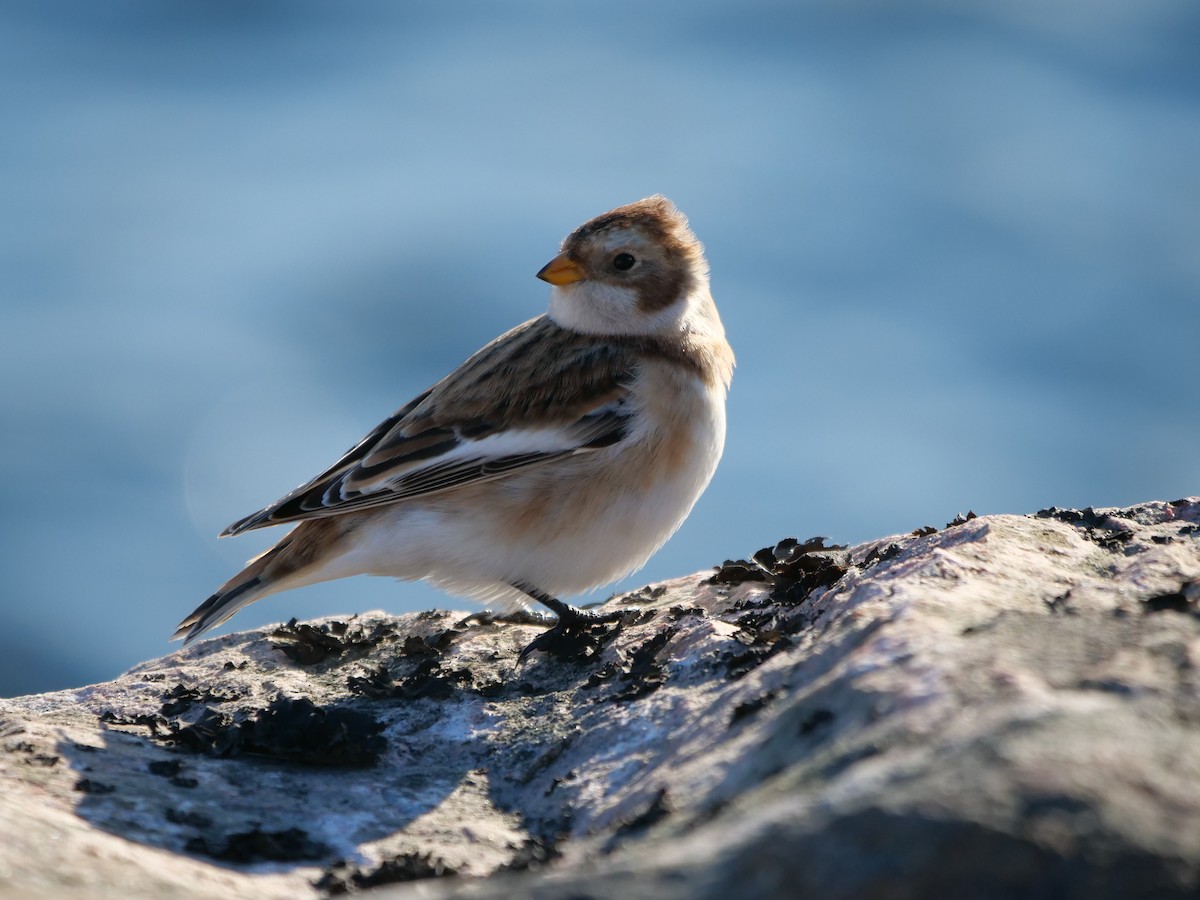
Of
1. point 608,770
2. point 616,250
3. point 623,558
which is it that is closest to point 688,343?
point 616,250

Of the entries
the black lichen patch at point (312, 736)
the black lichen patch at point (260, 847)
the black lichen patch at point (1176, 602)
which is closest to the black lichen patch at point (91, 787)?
the black lichen patch at point (260, 847)

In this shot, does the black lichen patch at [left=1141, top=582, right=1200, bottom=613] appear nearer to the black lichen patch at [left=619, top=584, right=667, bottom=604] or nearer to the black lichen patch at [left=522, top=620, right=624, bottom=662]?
the black lichen patch at [left=522, top=620, right=624, bottom=662]

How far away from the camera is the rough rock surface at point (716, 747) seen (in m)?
1.44

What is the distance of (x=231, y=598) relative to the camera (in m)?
4.27

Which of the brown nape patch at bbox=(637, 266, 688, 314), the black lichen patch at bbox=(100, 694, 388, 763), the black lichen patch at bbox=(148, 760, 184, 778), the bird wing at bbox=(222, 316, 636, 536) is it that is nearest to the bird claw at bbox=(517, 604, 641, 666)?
the black lichen patch at bbox=(100, 694, 388, 763)

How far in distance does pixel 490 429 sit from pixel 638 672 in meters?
1.75

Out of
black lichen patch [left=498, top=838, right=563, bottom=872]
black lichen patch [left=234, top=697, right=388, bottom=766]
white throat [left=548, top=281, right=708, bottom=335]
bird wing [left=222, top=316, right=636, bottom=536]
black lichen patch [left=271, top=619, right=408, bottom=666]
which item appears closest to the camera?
black lichen patch [left=498, top=838, right=563, bottom=872]

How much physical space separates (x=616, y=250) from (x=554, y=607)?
1557 millimetres

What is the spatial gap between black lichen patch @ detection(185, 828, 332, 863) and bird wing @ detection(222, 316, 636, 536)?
2049 mm

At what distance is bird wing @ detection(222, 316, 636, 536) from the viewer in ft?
14.4

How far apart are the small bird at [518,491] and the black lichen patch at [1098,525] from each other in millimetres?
1464

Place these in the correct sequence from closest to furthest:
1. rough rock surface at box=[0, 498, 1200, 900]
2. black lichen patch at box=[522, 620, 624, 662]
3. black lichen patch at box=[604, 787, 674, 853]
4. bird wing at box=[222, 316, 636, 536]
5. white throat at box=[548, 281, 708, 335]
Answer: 1. rough rock surface at box=[0, 498, 1200, 900]
2. black lichen patch at box=[604, 787, 674, 853]
3. black lichen patch at box=[522, 620, 624, 662]
4. bird wing at box=[222, 316, 636, 536]
5. white throat at box=[548, 281, 708, 335]

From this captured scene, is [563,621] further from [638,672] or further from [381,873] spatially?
[381,873]

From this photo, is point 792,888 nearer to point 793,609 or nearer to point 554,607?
point 793,609
